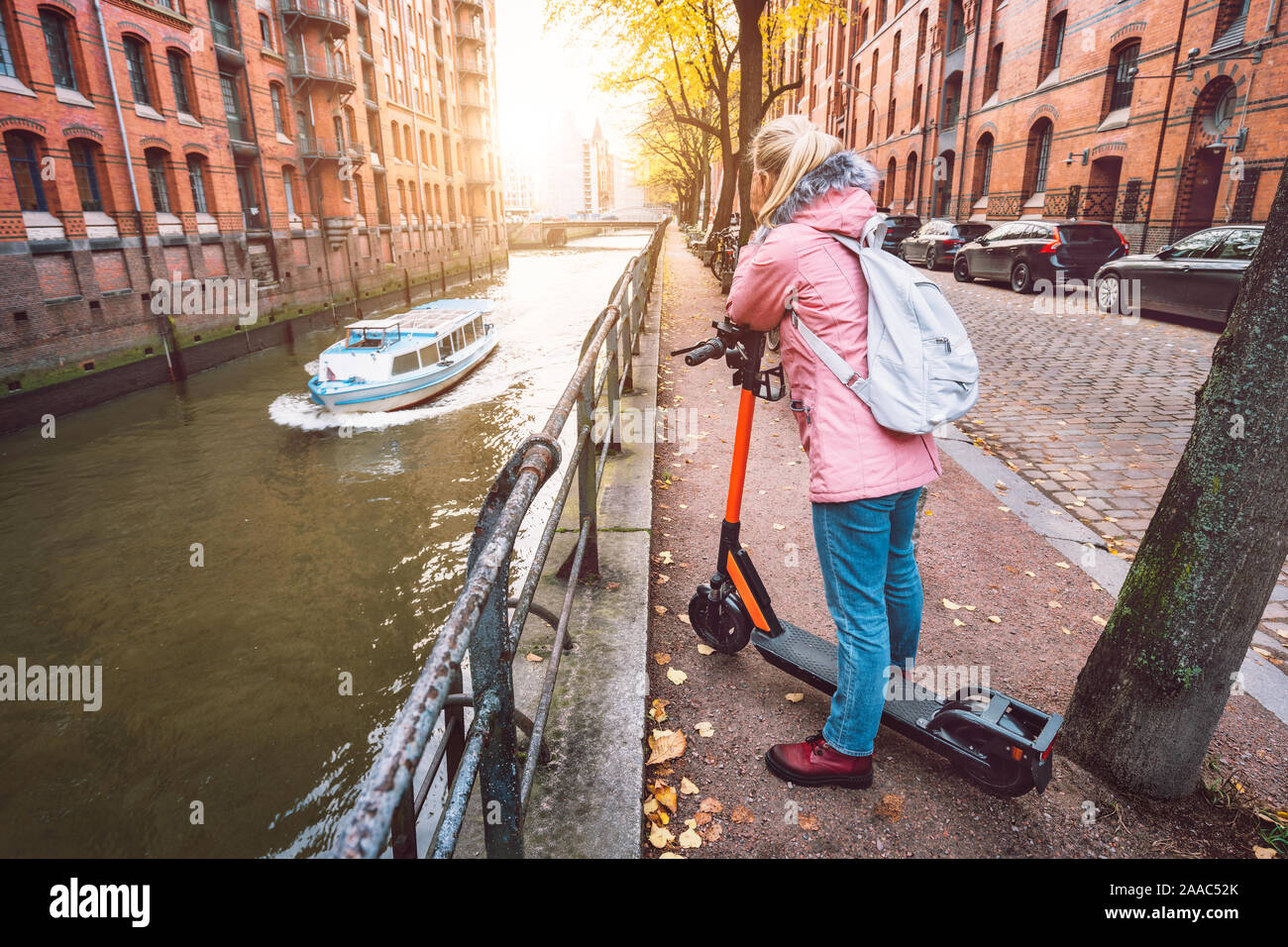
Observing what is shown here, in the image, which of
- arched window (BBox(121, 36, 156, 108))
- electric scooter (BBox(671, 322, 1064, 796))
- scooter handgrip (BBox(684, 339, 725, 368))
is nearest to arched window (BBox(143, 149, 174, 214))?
arched window (BBox(121, 36, 156, 108))

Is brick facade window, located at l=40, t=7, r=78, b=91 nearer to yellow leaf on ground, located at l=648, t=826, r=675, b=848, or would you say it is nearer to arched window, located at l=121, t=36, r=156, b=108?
arched window, located at l=121, t=36, r=156, b=108

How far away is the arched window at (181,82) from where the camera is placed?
2156cm

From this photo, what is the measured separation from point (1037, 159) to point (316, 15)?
28469 millimetres

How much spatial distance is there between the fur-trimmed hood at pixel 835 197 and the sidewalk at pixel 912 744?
204cm

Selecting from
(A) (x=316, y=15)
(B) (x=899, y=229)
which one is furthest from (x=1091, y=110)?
(A) (x=316, y=15)

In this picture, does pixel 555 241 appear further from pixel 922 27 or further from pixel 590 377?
pixel 590 377

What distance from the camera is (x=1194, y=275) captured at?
11688 millimetres

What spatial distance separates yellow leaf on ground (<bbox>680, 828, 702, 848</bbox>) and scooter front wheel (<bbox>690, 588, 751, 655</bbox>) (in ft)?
3.40

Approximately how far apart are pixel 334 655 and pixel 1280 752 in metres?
7.63

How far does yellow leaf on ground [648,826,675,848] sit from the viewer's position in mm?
2443

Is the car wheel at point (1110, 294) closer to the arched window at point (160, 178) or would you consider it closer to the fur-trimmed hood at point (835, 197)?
the fur-trimmed hood at point (835, 197)

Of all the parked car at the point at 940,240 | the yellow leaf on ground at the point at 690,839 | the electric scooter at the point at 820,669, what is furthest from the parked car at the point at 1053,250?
the yellow leaf on ground at the point at 690,839

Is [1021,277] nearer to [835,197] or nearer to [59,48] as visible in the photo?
[835,197]
